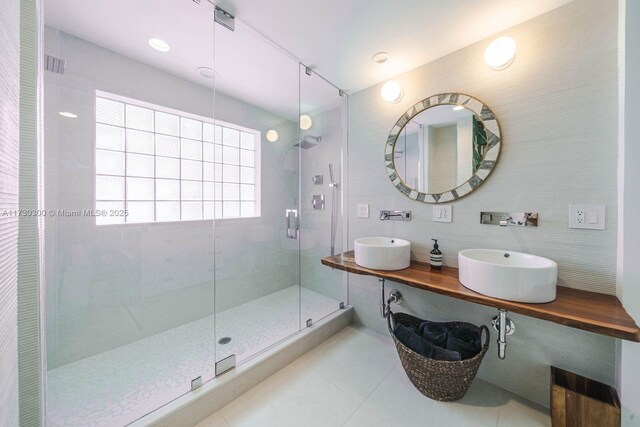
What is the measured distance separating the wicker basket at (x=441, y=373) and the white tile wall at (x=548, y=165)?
323 millimetres

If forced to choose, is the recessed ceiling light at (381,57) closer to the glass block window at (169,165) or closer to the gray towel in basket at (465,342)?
the glass block window at (169,165)

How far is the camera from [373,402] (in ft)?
4.28

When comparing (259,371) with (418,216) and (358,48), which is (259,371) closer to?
(418,216)

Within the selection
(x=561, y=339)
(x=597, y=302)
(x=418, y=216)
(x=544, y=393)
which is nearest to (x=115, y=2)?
(x=418, y=216)

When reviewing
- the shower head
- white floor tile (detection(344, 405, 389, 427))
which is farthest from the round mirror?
white floor tile (detection(344, 405, 389, 427))

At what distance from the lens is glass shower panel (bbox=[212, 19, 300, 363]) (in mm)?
1848

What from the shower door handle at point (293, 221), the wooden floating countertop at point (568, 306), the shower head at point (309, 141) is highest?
the shower head at point (309, 141)

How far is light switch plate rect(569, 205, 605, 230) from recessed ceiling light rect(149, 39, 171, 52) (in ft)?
8.91

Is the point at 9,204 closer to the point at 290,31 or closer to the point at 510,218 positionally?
the point at 290,31

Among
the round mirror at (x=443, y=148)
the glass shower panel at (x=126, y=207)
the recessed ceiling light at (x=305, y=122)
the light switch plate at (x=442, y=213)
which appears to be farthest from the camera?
the recessed ceiling light at (x=305, y=122)

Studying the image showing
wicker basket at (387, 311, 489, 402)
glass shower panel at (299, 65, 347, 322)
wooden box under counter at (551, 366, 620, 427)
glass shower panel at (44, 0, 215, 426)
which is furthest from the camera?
glass shower panel at (299, 65, 347, 322)

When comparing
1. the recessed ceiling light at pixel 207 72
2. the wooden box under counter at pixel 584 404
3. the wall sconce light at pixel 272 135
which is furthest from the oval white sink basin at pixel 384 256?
the recessed ceiling light at pixel 207 72

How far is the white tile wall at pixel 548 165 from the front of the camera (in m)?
1.11

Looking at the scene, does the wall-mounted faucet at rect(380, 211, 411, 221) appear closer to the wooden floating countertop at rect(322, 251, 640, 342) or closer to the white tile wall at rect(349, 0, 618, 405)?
the white tile wall at rect(349, 0, 618, 405)
